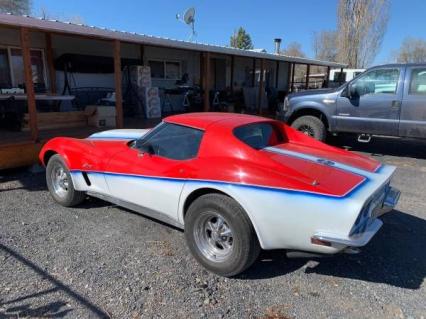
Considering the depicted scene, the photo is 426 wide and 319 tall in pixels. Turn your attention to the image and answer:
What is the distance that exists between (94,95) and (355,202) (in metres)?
10.6

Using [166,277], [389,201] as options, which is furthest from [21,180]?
[389,201]

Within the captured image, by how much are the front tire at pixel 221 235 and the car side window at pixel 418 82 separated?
20.2 feet

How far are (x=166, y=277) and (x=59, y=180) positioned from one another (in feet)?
8.07

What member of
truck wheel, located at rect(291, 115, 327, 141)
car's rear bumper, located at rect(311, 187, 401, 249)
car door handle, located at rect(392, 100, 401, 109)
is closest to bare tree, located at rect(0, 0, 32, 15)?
truck wheel, located at rect(291, 115, 327, 141)

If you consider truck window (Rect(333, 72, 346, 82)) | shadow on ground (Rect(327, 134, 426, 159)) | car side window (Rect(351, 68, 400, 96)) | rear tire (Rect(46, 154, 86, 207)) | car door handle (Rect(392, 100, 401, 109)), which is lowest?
shadow on ground (Rect(327, 134, 426, 159))

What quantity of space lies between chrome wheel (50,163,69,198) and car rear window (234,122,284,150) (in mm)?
2506

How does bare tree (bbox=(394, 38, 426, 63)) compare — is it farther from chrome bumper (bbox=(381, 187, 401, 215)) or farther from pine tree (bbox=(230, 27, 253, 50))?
chrome bumper (bbox=(381, 187, 401, 215))

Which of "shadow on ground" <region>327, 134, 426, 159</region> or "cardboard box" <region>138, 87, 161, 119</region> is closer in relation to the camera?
"shadow on ground" <region>327, 134, 426, 159</region>

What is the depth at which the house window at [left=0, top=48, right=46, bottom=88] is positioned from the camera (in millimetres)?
9875

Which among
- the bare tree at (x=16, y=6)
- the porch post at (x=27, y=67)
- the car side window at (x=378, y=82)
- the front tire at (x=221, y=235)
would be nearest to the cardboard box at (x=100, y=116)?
the porch post at (x=27, y=67)

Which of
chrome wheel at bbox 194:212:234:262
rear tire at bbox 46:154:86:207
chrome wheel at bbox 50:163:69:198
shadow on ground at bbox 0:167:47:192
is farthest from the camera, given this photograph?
shadow on ground at bbox 0:167:47:192

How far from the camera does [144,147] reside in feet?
12.6

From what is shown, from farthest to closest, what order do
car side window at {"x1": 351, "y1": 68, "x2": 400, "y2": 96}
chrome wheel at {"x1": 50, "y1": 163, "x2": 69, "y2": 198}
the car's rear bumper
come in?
car side window at {"x1": 351, "y1": 68, "x2": 400, "y2": 96} → chrome wheel at {"x1": 50, "y1": 163, "x2": 69, "y2": 198} → the car's rear bumper

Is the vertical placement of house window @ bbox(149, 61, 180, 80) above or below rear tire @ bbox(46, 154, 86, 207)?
above
